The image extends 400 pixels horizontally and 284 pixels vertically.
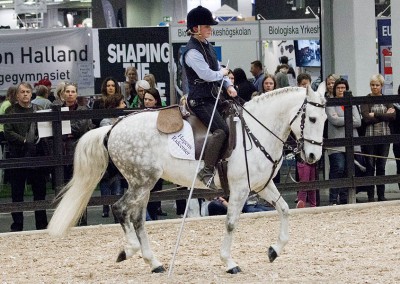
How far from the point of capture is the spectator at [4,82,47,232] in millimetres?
15016

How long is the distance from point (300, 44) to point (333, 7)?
12.8 ft

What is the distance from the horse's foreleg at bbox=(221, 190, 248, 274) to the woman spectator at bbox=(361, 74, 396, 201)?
5.89 m

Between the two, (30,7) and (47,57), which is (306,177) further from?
(30,7)

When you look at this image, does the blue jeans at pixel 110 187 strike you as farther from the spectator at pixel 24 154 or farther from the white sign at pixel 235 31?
the white sign at pixel 235 31

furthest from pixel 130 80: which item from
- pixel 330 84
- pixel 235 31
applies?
pixel 330 84

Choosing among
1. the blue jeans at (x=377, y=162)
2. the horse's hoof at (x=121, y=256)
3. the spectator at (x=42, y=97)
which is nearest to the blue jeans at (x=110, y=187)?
the spectator at (x=42, y=97)

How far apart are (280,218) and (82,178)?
6.47ft

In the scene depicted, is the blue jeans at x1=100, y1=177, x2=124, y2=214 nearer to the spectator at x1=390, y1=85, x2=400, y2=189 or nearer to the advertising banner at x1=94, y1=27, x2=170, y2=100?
the spectator at x1=390, y1=85, x2=400, y2=189

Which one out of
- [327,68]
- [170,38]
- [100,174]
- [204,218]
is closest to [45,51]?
[170,38]

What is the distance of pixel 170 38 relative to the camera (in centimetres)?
1889

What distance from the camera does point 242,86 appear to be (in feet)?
56.1

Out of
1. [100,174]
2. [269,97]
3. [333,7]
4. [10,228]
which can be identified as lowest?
[10,228]

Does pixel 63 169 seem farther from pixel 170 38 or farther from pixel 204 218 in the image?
pixel 170 38

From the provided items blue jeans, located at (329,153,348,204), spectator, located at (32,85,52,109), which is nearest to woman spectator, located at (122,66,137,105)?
spectator, located at (32,85,52,109)
